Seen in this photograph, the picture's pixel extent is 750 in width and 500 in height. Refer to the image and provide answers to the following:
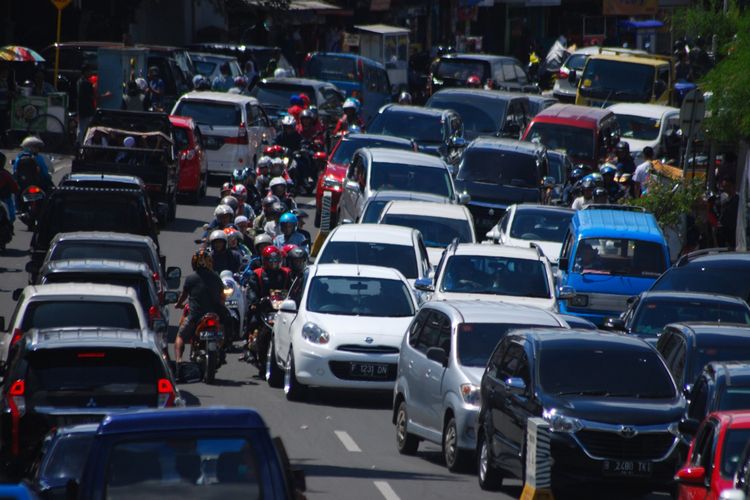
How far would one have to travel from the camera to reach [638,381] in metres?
13.9

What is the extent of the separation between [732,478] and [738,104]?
16.7 meters

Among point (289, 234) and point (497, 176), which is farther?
point (497, 176)

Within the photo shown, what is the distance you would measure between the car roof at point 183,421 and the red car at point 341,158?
21860mm

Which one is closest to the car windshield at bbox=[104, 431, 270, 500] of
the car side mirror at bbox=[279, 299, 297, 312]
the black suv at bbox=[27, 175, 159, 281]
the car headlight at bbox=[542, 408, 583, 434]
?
the car headlight at bbox=[542, 408, 583, 434]

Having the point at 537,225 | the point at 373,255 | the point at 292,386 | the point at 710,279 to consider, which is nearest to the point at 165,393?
the point at 292,386

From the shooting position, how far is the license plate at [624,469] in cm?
1305

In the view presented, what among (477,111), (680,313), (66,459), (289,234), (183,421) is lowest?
(680,313)

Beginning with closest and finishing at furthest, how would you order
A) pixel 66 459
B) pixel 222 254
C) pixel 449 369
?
pixel 66 459, pixel 449 369, pixel 222 254

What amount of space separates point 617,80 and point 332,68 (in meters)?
8.17

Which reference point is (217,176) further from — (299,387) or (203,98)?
(299,387)

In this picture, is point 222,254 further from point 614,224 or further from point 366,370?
point 614,224

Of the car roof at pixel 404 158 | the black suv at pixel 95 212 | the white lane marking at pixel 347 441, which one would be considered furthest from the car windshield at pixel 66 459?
the car roof at pixel 404 158

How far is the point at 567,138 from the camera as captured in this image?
3534 cm

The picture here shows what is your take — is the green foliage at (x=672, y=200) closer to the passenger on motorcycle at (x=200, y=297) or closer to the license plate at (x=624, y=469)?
the passenger on motorcycle at (x=200, y=297)
